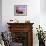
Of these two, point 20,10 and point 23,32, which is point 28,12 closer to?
point 20,10

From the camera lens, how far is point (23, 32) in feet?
18.7

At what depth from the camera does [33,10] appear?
5770 mm

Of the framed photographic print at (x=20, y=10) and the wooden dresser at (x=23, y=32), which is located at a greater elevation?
the framed photographic print at (x=20, y=10)

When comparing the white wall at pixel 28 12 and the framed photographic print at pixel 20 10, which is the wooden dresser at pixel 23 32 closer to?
the white wall at pixel 28 12

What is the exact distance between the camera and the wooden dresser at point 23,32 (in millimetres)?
5598

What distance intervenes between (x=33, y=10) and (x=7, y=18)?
1.09 metres

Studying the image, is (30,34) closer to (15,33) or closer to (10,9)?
(15,33)

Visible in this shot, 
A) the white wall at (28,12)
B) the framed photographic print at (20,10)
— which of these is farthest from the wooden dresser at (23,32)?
the framed photographic print at (20,10)

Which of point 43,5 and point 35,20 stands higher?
point 43,5

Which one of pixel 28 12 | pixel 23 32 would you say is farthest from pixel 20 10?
pixel 23 32

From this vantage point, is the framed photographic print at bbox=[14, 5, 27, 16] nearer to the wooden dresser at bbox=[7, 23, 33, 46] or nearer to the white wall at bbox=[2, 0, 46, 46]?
the white wall at bbox=[2, 0, 46, 46]

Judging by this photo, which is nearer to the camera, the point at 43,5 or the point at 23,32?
the point at 23,32

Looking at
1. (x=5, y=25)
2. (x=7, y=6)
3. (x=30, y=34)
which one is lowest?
(x=30, y=34)

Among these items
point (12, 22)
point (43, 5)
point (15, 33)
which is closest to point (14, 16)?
point (12, 22)
